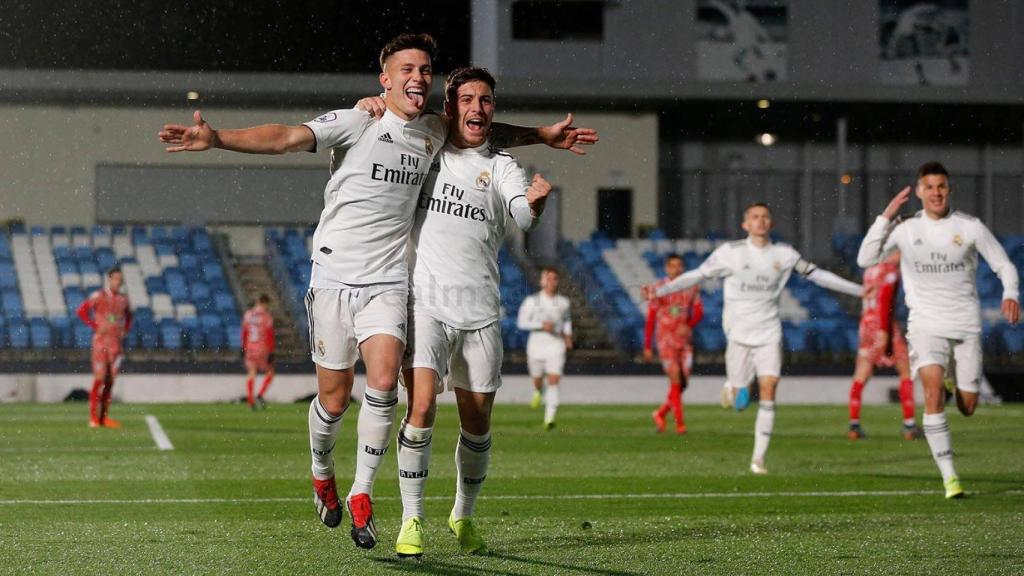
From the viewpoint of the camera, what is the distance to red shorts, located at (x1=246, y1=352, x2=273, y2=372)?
21078 mm

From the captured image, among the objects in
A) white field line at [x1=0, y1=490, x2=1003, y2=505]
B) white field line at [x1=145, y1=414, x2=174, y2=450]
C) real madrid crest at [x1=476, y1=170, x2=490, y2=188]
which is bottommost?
white field line at [x1=145, y1=414, x2=174, y2=450]

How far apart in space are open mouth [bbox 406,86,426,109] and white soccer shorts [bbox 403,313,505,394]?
88 cm

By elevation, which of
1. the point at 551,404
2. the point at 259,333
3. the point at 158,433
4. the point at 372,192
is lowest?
the point at 158,433

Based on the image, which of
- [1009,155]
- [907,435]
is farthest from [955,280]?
[1009,155]

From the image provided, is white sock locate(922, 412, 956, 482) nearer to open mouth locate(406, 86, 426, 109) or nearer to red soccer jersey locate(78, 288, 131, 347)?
open mouth locate(406, 86, 426, 109)

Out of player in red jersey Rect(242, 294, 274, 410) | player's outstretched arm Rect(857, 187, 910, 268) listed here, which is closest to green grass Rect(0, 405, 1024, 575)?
player's outstretched arm Rect(857, 187, 910, 268)

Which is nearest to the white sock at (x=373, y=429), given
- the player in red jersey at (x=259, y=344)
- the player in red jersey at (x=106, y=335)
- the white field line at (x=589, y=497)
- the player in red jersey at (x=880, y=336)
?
the white field line at (x=589, y=497)

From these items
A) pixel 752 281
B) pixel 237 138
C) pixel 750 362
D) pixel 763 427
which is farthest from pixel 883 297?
pixel 237 138

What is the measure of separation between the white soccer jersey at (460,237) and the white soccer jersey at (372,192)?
8 centimetres

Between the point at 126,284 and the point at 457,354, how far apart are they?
2233 centimetres

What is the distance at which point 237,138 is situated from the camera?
563cm

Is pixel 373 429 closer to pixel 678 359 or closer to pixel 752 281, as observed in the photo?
pixel 752 281

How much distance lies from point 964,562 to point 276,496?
15.1ft

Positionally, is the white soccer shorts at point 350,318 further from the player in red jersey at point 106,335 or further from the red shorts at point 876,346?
the player in red jersey at point 106,335
